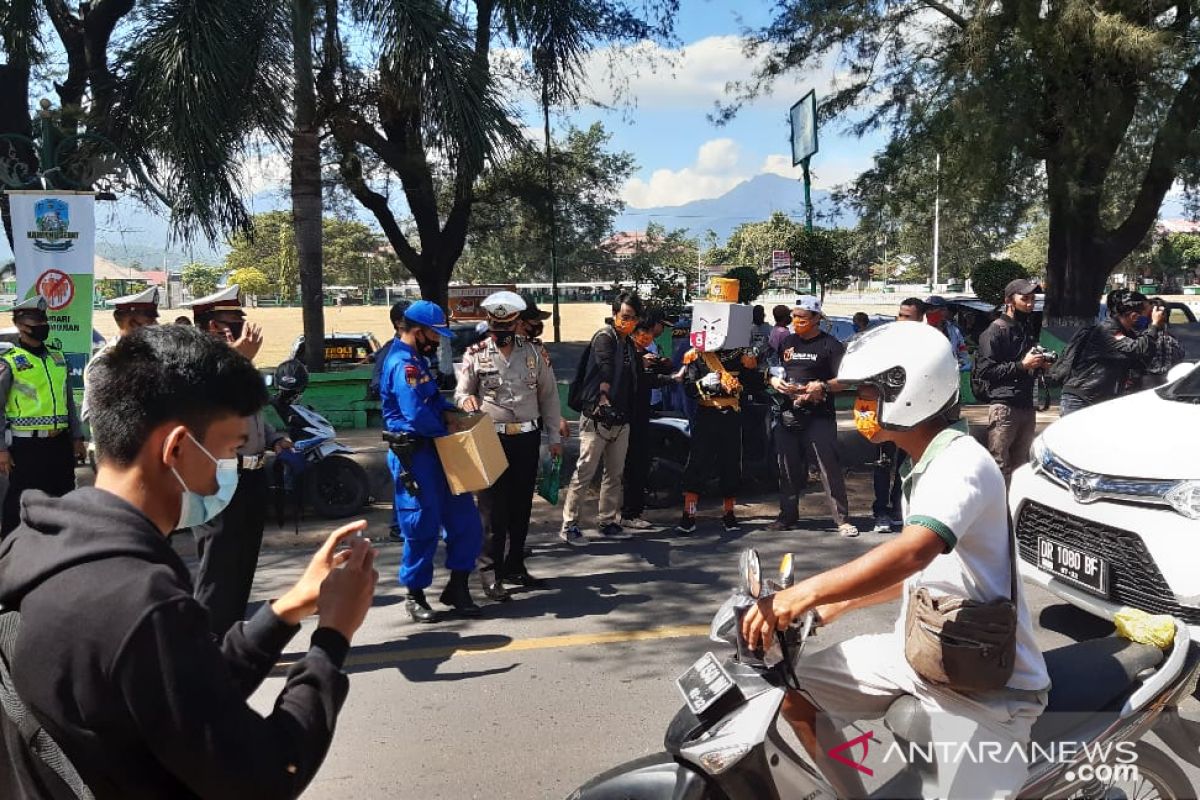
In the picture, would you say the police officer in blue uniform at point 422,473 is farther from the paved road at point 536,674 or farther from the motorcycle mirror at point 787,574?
the motorcycle mirror at point 787,574

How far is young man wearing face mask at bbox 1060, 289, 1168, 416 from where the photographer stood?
7.25 metres

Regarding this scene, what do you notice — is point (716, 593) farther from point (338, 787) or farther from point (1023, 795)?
point (1023, 795)

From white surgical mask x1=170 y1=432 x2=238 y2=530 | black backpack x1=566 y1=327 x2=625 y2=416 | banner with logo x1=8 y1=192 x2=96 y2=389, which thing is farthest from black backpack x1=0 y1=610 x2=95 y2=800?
banner with logo x1=8 y1=192 x2=96 y2=389

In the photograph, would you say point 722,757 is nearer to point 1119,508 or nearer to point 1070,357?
point 1119,508

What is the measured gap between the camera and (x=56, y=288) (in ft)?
29.8

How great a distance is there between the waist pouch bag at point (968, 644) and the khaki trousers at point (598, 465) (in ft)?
16.1

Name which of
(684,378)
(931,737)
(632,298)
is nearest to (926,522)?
(931,737)

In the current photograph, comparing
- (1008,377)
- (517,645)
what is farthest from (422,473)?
(1008,377)

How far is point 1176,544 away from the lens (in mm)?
3930

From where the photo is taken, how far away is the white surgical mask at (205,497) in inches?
62.1

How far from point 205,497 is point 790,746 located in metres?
1.46

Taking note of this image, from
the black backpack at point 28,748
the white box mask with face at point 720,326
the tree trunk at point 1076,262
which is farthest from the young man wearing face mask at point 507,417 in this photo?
the tree trunk at point 1076,262

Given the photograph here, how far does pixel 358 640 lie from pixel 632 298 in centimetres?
334

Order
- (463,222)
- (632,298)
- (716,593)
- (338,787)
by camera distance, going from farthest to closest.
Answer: (463,222) < (632,298) < (716,593) < (338,787)
